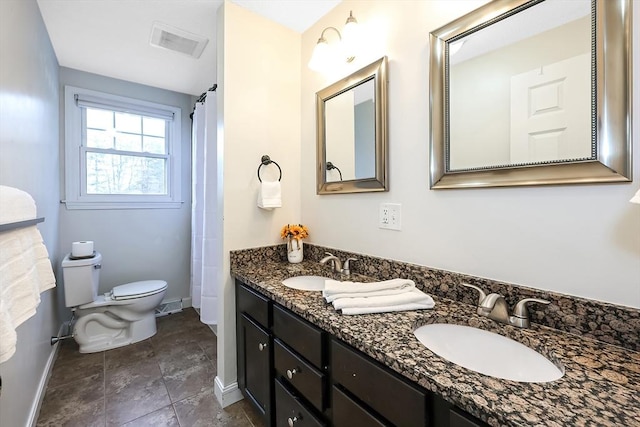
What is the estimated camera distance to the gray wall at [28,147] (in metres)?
1.17

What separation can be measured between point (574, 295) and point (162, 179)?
3.32 m

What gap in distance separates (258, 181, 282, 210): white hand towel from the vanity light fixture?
0.73m

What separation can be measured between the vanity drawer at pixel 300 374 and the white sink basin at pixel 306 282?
315mm

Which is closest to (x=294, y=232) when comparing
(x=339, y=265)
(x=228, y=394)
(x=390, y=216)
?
(x=339, y=265)

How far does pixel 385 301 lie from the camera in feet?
3.22

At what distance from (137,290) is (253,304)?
5.25ft

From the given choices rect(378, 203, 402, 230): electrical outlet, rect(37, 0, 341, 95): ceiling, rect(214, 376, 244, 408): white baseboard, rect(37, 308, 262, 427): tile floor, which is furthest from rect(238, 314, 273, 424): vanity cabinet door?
rect(37, 0, 341, 95): ceiling

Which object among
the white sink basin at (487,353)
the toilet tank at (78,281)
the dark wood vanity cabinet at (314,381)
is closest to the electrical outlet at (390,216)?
the white sink basin at (487,353)

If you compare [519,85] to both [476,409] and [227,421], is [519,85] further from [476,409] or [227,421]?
[227,421]

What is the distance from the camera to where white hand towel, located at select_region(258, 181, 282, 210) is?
168 cm

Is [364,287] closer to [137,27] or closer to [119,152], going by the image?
[137,27]

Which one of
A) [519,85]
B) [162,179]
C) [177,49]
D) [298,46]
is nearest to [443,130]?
[519,85]

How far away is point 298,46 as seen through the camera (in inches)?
74.7

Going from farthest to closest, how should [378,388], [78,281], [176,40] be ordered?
[78,281] → [176,40] → [378,388]
